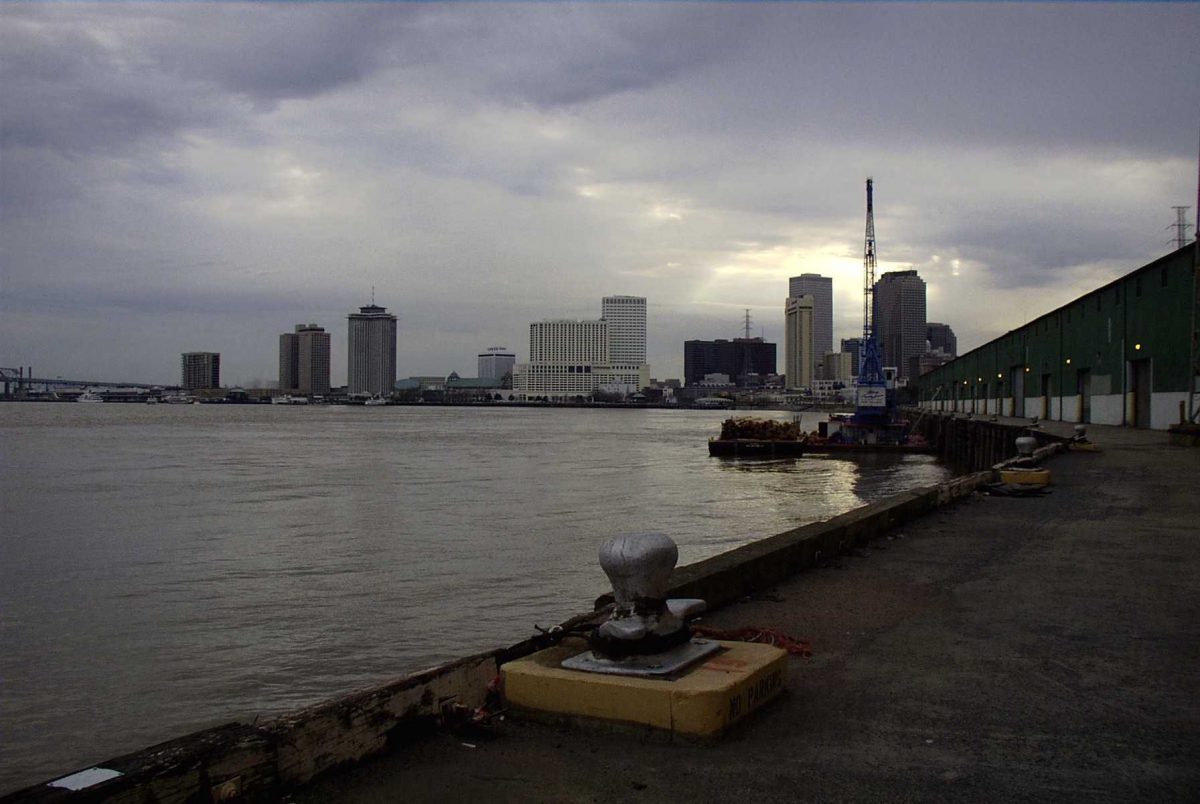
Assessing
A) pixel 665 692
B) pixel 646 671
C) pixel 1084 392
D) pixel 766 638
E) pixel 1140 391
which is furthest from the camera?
pixel 1084 392

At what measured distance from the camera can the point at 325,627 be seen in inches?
539

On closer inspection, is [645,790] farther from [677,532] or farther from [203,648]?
[677,532]

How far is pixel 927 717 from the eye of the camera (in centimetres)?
515

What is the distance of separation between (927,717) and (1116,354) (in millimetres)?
43937

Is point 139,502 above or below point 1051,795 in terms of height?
below

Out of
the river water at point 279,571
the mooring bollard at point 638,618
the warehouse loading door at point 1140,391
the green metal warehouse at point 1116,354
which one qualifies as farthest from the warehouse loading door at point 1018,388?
the mooring bollard at point 638,618

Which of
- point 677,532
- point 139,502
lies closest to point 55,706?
point 677,532

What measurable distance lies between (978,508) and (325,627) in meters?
10.4

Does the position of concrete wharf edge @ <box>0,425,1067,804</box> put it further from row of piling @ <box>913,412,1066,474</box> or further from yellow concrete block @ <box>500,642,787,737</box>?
row of piling @ <box>913,412,1066,474</box>

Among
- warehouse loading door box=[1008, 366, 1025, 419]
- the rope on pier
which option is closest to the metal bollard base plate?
the rope on pier

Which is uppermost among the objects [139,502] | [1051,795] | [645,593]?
[645,593]

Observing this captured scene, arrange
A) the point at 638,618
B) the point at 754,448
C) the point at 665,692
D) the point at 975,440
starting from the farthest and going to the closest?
the point at 754,448
the point at 975,440
the point at 638,618
the point at 665,692

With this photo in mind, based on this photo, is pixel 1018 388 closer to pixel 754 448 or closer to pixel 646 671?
pixel 754 448

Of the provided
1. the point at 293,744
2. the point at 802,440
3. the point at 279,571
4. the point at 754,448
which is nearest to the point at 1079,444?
the point at 279,571
